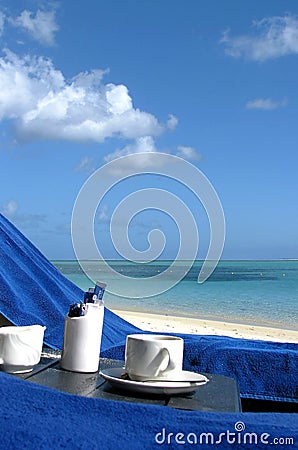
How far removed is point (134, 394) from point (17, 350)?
0.82ft

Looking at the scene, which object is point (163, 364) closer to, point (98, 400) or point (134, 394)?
point (134, 394)

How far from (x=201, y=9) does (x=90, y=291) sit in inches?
759

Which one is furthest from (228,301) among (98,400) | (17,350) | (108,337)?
(98,400)

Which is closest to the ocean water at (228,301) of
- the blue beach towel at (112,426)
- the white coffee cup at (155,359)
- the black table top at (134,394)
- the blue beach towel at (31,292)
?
the blue beach towel at (31,292)

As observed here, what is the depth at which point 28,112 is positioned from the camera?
19.9 meters

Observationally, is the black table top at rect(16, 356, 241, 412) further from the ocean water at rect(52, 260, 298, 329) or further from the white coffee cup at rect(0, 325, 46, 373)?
the ocean water at rect(52, 260, 298, 329)

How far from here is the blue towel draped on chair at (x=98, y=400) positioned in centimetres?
58

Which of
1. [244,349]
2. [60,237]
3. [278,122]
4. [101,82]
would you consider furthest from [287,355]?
[101,82]

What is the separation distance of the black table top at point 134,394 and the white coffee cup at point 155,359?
4 centimetres

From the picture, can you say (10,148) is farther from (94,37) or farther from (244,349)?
(244,349)

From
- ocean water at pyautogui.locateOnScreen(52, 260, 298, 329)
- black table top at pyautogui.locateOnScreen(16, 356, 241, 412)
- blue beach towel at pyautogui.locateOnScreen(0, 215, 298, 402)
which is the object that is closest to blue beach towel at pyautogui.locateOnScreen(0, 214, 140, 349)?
blue beach towel at pyautogui.locateOnScreen(0, 215, 298, 402)

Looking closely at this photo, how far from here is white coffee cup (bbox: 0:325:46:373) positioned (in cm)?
119

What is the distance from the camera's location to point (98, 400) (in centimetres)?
64

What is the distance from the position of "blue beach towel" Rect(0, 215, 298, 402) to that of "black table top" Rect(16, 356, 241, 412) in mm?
487
